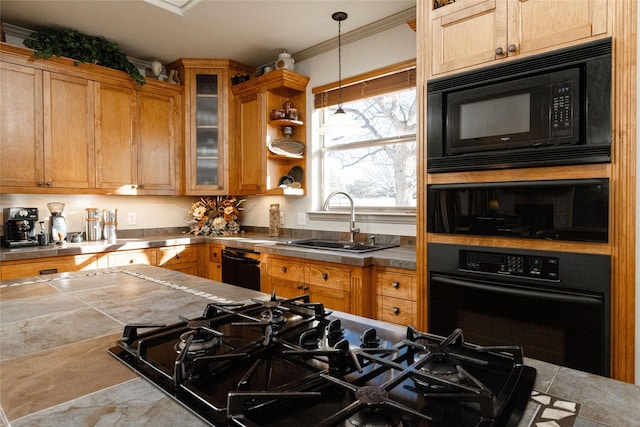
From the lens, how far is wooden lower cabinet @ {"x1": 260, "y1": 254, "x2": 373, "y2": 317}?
2396 mm

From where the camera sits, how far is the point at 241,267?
328 centimetres

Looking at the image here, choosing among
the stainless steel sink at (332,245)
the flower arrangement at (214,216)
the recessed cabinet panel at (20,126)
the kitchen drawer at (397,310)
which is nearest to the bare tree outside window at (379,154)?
the stainless steel sink at (332,245)

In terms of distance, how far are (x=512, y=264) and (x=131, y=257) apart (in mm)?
2957

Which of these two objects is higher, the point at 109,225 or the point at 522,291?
the point at 109,225

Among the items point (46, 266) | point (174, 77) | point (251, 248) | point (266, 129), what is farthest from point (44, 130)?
point (251, 248)

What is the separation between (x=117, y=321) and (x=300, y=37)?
9.88ft

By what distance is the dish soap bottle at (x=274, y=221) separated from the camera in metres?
3.91

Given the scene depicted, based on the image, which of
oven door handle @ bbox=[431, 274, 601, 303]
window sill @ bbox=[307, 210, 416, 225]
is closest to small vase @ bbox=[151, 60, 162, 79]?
window sill @ bbox=[307, 210, 416, 225]

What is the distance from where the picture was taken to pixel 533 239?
164 cm

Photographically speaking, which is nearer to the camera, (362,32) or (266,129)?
(362,32)

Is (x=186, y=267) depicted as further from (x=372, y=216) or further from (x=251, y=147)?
(x=372, y=216)

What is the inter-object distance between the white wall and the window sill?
0.04 metres

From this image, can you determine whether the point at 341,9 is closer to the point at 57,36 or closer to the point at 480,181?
the point at 480,181

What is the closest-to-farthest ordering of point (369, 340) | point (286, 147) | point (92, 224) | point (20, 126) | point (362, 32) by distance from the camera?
point (369, 340) < point (20, 126) < point (362, 32) < point (92, 224) < point (286, 147)
